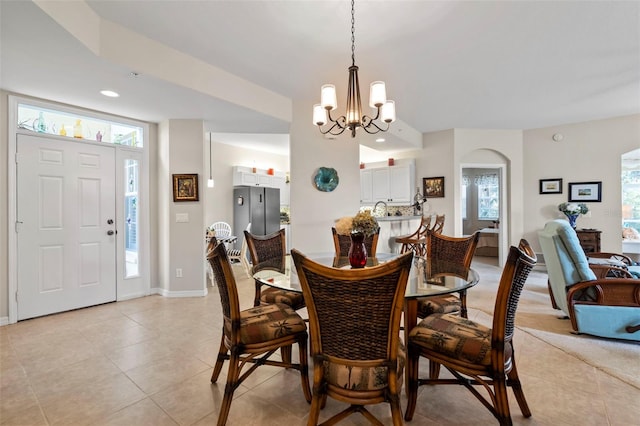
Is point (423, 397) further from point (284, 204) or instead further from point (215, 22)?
point (284, 204)

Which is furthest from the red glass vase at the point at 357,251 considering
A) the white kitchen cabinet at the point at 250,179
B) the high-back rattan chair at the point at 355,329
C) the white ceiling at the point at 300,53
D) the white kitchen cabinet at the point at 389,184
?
the white kitchen cabinet at the point at 250,179

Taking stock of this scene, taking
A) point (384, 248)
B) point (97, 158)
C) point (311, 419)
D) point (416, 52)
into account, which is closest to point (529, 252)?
point (311, 419)

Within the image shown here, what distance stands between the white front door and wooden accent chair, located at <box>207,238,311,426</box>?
2.83 meters

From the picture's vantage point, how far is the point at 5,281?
123 inches

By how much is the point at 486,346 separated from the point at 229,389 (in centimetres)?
136

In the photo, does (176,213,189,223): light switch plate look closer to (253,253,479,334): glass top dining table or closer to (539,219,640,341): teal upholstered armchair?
(253,253,479,334): glass top dining table

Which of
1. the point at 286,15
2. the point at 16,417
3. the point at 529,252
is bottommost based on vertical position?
the point at 16,417

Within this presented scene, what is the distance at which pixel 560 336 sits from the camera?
9.08ft

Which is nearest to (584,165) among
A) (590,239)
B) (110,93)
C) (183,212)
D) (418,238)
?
(590,239)

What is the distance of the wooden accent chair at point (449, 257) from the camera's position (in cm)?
220

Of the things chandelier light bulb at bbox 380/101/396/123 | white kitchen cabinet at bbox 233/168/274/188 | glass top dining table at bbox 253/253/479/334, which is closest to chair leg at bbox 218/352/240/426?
glass top dining table at bbox 253/253/479/334

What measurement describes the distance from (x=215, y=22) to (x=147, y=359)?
110 inches

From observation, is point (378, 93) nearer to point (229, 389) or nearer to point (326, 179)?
point (326, 179)

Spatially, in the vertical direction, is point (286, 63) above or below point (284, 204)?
above
